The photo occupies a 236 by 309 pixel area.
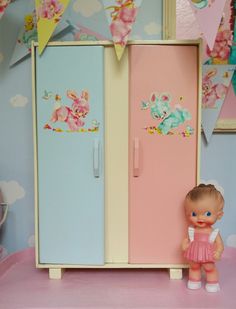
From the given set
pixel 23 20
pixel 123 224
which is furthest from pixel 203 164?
pixel 23 20

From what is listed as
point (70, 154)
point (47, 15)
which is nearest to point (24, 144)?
point (70, 154)

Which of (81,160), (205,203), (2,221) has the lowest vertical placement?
(2,221)

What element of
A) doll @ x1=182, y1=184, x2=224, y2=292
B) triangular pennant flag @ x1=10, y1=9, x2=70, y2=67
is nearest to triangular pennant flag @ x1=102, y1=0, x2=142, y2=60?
triangular pennant flag @ x1=10, y1=9, x2=70, y2=67

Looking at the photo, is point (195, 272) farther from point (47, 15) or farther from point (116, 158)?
point (47, 15)

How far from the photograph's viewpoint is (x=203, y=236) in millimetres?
1421

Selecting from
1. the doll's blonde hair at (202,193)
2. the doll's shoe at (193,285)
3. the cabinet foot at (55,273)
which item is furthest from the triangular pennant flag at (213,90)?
the cabinet foot at (55,273)

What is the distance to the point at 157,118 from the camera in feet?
4.84

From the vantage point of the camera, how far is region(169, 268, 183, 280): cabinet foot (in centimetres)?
153

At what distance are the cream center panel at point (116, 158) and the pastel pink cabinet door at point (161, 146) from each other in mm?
27

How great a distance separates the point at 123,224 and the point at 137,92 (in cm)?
51

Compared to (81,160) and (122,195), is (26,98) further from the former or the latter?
(122,195)

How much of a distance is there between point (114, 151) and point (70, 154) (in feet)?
0.55

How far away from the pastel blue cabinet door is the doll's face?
34cm

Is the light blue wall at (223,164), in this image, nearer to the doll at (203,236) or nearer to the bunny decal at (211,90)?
the bunny decal at (211,90)
